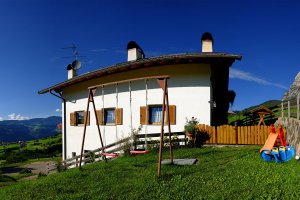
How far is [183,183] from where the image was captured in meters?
6.19

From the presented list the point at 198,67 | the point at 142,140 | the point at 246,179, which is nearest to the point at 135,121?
the point at 142,140

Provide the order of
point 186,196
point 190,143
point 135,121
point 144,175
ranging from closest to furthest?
point 186,196, point 144,175, point 190,143, point 135,121

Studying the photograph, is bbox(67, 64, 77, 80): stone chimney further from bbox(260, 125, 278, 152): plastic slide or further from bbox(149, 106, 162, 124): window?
bbox(260, 125, 278, 152): plastic slide

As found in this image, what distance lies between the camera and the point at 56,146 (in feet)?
155

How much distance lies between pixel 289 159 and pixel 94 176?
230 inches

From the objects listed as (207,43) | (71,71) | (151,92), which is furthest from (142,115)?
(71,71)

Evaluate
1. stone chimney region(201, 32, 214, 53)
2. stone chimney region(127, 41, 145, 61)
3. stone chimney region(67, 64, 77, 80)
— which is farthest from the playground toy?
stone chimney region(67, 64, 77, 80)

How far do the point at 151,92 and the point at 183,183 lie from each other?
9.14m

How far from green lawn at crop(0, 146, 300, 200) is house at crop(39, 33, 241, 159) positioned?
4.13 meters

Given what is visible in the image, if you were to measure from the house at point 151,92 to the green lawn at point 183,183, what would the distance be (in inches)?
163

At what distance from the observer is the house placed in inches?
544

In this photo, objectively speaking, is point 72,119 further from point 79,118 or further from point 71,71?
point 71,71

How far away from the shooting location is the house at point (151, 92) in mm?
13812

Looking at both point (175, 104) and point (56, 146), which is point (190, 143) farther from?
point (56, 146)
